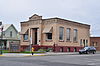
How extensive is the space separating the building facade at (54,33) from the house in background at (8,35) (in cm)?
1416

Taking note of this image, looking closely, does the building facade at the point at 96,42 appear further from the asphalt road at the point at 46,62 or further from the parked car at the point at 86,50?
the asphalt road at the point at 46,62

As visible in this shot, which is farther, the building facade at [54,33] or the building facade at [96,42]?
the building facade at [96,42]

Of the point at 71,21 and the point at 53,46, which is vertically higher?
the point at 71,21

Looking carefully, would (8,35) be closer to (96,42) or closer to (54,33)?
(54,33)

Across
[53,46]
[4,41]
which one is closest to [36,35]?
[53,46]

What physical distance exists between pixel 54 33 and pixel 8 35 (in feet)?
86.4

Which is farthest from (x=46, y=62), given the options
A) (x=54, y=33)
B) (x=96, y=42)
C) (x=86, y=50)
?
(x=96, y=42)

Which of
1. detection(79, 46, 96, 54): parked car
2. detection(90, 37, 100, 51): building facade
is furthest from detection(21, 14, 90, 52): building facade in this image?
detection(90, 37, 100, 51): building facade

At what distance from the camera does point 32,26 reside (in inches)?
2089

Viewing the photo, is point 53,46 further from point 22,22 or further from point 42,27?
point 22,22

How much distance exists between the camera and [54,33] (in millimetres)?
48281

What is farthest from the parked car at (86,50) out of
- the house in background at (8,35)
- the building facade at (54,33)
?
the house in background at (8,35)

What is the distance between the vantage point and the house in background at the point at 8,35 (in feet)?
227

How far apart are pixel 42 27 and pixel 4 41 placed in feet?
74.0
